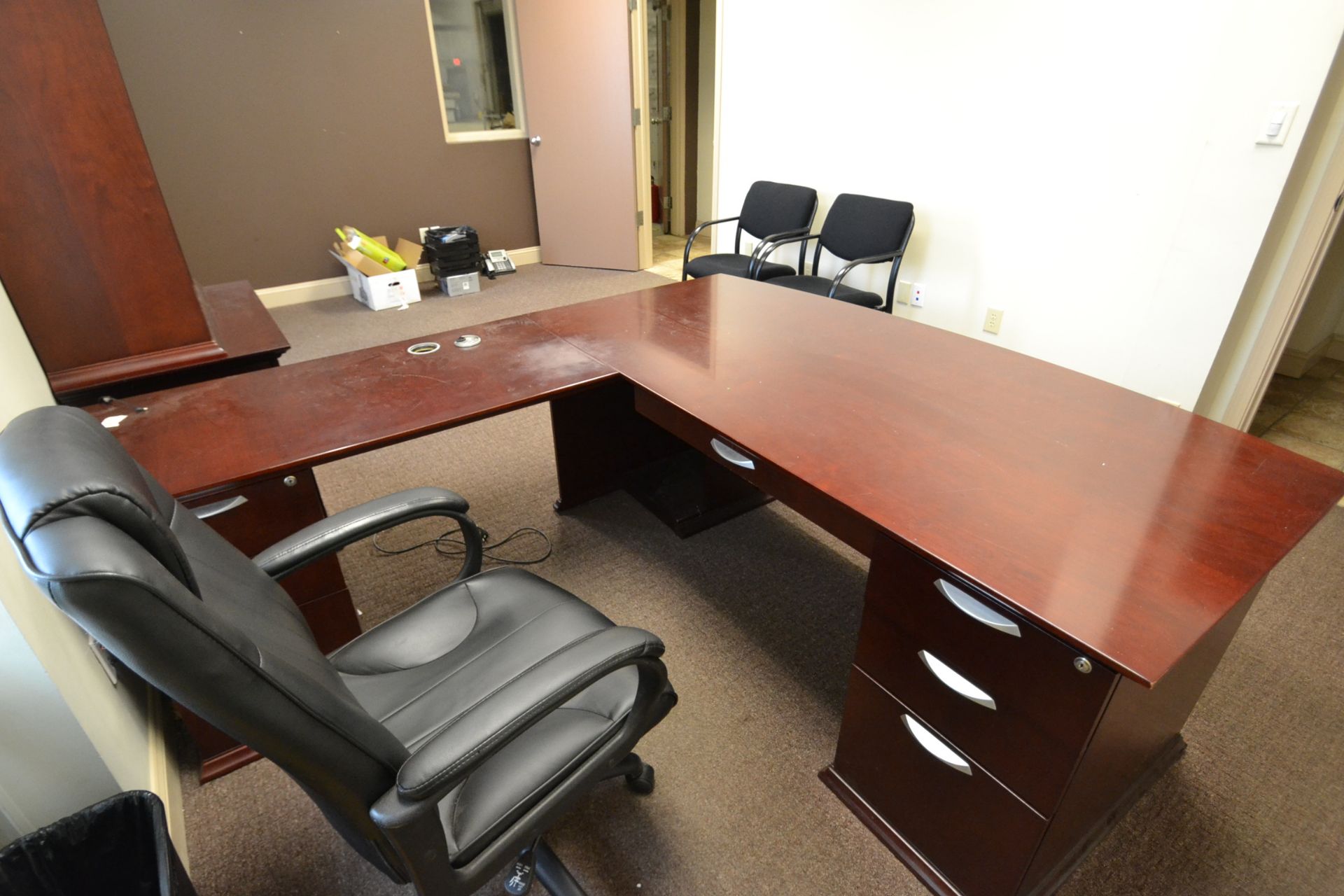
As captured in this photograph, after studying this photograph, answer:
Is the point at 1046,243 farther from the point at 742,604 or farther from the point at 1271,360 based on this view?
the point at 742,604

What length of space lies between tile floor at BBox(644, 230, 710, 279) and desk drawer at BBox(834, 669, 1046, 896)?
3.93 metres

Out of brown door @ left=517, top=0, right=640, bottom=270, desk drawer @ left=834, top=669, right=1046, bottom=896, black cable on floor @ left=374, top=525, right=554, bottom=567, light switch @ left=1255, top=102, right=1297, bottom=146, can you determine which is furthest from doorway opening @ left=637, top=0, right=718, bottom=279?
desk drawer @ left=834, top=669, right=1046, bottom=896

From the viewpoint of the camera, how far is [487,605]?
1240 millimetres

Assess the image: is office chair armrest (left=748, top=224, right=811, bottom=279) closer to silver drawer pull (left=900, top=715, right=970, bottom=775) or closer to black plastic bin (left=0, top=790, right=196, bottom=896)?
silver drawer pull (left=900, top=715, right=970, bottom=775)

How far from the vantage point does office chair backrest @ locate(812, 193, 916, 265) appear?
307 centimetres

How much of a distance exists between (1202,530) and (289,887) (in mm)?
1696

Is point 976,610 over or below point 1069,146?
below

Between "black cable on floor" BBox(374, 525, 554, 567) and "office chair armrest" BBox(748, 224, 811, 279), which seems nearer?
"black cable on floor" BBox(374, 525, 554, 567)

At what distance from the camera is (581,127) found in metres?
4.66

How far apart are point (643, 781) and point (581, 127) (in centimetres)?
447

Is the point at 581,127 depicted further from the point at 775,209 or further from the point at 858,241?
the point at 858,241

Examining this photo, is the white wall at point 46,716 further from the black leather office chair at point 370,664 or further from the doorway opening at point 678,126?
the doorway opening at point 678,126

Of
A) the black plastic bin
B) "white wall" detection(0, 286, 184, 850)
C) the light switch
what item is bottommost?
the black plastic bin

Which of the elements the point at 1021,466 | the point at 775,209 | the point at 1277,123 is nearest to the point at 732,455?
the point at 1021,466
